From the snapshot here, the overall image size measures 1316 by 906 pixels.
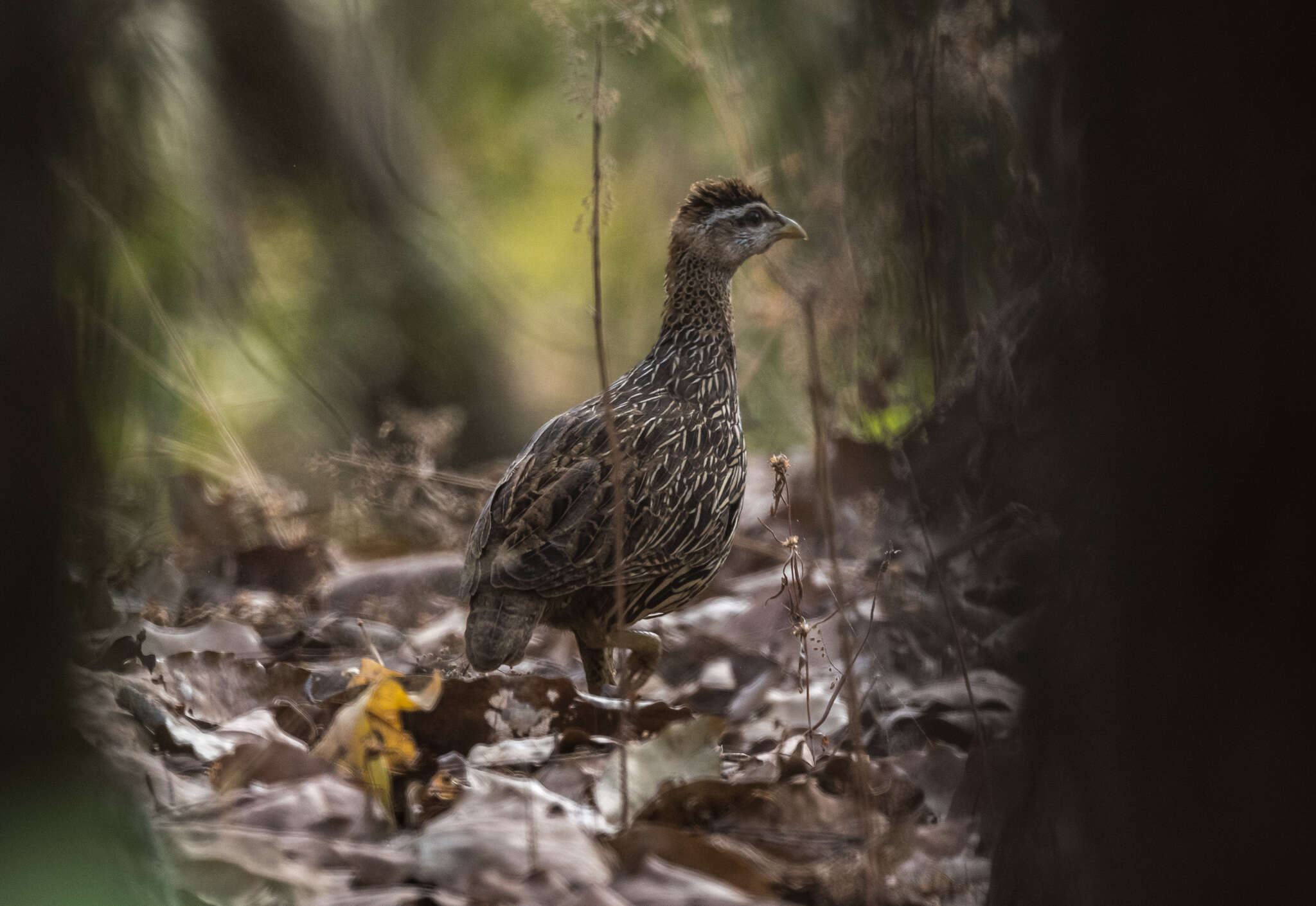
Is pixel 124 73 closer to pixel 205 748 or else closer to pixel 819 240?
pixel 819 240

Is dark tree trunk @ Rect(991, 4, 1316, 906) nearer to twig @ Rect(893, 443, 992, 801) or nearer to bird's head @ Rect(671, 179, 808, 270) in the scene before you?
twig @ Rect(893, 443, 992, 801)

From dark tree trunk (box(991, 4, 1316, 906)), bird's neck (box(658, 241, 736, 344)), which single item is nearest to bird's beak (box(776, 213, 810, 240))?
bird's neck (box(658, 241, 736, 344))

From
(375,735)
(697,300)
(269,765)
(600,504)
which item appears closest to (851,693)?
(375,735)

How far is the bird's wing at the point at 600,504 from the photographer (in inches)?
159

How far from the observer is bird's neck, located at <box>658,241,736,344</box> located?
16.7 ft

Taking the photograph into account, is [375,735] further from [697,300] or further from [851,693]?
[697,300]

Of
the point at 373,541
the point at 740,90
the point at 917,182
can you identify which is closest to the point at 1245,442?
the point at 917,182

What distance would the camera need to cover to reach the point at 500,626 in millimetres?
4012

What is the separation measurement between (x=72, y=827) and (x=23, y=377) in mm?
652

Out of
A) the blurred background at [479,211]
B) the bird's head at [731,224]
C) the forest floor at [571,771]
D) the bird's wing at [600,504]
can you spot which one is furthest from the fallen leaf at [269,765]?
the bird's head at [731,224]

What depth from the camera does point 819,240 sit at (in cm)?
525

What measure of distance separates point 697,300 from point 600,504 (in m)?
1.39

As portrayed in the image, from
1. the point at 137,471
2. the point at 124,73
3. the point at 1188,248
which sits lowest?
the point at 137,471

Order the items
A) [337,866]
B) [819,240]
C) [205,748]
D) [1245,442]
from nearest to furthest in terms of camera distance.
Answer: [1245,442]
[337,866]
[205,748]
[819,240]
